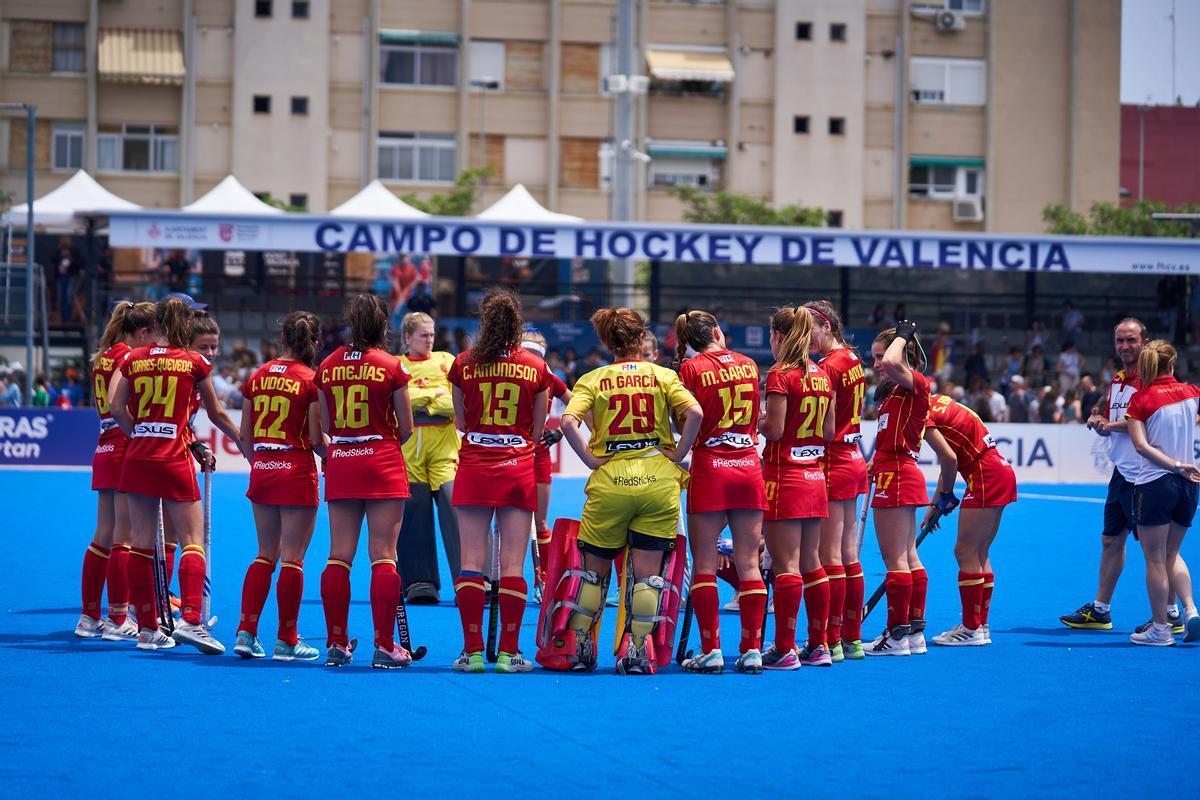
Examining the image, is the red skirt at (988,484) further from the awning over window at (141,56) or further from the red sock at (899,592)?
the awning over window at (141,56)

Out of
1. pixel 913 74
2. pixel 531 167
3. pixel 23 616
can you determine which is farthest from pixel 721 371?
pixel 913 74

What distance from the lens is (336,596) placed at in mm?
8742

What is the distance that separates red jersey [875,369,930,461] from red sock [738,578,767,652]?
1.36 meters

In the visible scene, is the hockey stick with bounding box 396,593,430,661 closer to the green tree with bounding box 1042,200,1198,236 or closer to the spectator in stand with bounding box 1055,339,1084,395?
the spectator in stand with bounding box 1055,339,1084,395

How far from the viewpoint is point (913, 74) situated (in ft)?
173

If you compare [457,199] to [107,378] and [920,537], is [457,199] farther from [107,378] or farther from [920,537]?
[920,537]

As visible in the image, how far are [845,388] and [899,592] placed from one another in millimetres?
1278

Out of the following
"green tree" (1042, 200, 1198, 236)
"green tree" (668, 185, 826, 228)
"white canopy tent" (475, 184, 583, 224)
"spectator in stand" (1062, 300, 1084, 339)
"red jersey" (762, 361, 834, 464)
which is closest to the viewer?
"red jersey" (762, 361, 834, 464)

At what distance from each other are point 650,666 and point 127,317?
395cm

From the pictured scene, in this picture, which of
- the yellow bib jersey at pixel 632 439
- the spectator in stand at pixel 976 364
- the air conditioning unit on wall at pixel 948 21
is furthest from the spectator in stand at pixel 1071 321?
the yellow bib jersey at pixel 632 439

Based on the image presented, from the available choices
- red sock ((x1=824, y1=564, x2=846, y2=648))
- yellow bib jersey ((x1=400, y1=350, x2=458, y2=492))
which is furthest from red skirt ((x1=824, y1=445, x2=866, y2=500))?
yellow bib jersey ((x1=400, y1=350, x2=458, y2=492))

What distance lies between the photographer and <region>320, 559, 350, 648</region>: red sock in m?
8.70

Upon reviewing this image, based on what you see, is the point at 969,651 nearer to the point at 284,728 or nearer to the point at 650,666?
the point at 650,666

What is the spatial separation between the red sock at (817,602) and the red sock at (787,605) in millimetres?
55
